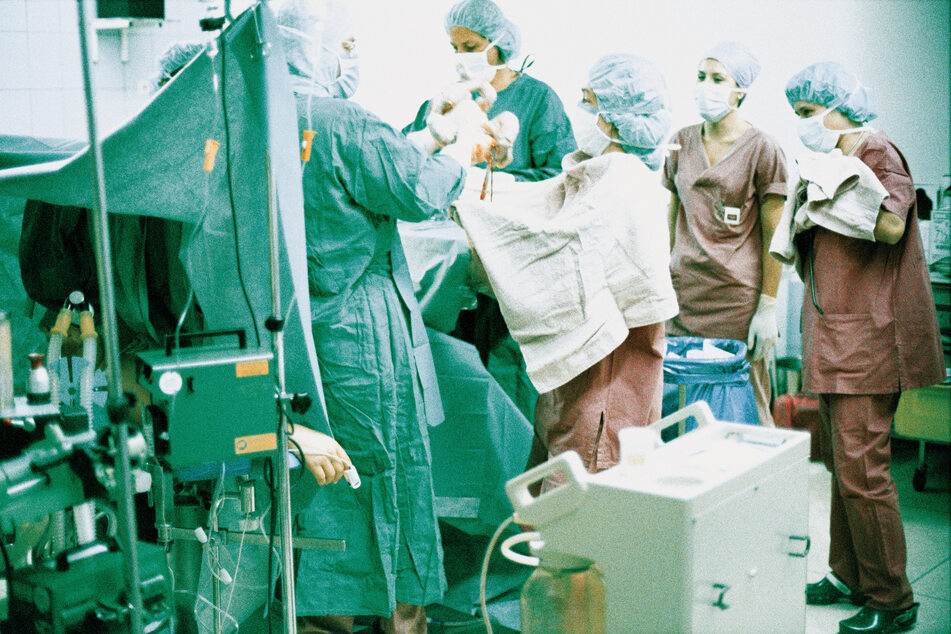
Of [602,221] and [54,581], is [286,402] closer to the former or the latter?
[54,581]

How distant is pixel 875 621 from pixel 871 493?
1.17 feet

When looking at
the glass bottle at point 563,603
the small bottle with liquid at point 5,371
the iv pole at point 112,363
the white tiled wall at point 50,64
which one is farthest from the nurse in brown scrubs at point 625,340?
the white tiled wall at point 50,64

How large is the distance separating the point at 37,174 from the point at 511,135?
46.7 inches

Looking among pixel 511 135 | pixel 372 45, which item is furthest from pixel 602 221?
pixel 372 45

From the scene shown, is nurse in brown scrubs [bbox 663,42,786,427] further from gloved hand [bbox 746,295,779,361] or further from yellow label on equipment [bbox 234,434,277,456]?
Result: yellow label on equipment [bbox 234,434,277,456]

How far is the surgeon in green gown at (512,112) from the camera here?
311 centimetres

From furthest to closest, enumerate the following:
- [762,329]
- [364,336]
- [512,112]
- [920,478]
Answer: [920,478] → [512,112] → [762,329] → [364,336]

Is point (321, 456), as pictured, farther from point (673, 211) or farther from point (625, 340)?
point (673, 211)

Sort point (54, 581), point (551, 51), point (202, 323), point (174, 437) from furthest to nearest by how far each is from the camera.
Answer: point (551, 51)
point (202, 323)
point (174, 437)
point (54, 581)

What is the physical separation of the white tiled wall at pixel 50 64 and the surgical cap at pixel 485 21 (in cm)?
165

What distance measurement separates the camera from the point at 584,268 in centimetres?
224

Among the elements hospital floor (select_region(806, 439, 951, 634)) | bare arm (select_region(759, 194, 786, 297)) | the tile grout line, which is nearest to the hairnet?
bare arm (select_region(759, 194, 786, 297))

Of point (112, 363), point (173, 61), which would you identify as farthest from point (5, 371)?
point (173, 61)

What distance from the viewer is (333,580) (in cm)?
228
